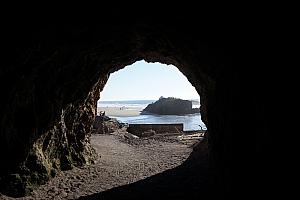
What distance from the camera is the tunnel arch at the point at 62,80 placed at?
7.34 meters

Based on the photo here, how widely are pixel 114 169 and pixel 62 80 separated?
4.71m

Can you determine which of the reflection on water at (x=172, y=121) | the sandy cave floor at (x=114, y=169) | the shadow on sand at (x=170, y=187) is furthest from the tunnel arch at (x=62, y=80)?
the reflection on water at (x=172, y=121)

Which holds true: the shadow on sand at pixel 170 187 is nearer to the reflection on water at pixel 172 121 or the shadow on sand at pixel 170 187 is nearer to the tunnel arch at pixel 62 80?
the tunnel arch at pixel 62 80

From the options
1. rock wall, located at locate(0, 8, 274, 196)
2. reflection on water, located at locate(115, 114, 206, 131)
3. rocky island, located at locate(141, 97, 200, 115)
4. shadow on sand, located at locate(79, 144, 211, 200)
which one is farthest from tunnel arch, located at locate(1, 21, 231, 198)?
rocky island, located at locate(141, 97, 200, 115)

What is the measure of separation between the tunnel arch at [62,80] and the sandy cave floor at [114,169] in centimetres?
57

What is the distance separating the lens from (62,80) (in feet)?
34.1

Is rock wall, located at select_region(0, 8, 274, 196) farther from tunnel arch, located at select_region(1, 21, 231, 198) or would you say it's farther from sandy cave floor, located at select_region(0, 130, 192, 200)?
sandy cave floor, located at select_region(0, 130, 192, 200)

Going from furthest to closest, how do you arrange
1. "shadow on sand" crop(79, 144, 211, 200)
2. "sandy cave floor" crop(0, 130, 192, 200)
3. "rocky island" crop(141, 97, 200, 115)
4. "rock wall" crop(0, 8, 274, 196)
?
"rocky island" crop(141, 97, 200, 115) → "sandy cave floor" crop(0, 130, 192, 200) → "shadow on sand" crop(79, 144, 211, 200) → "rock wall" crop(0, 8, 274, 196)

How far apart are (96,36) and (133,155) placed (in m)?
9.93

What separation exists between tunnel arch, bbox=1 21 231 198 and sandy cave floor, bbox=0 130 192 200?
57cm

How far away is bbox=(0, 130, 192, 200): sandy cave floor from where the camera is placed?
9723 mm

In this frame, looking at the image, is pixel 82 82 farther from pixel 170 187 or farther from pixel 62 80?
pixel 170 187

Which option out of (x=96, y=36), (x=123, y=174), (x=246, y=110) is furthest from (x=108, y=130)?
(x=246, y=110)

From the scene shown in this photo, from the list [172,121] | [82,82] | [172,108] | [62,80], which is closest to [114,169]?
[82,82]
